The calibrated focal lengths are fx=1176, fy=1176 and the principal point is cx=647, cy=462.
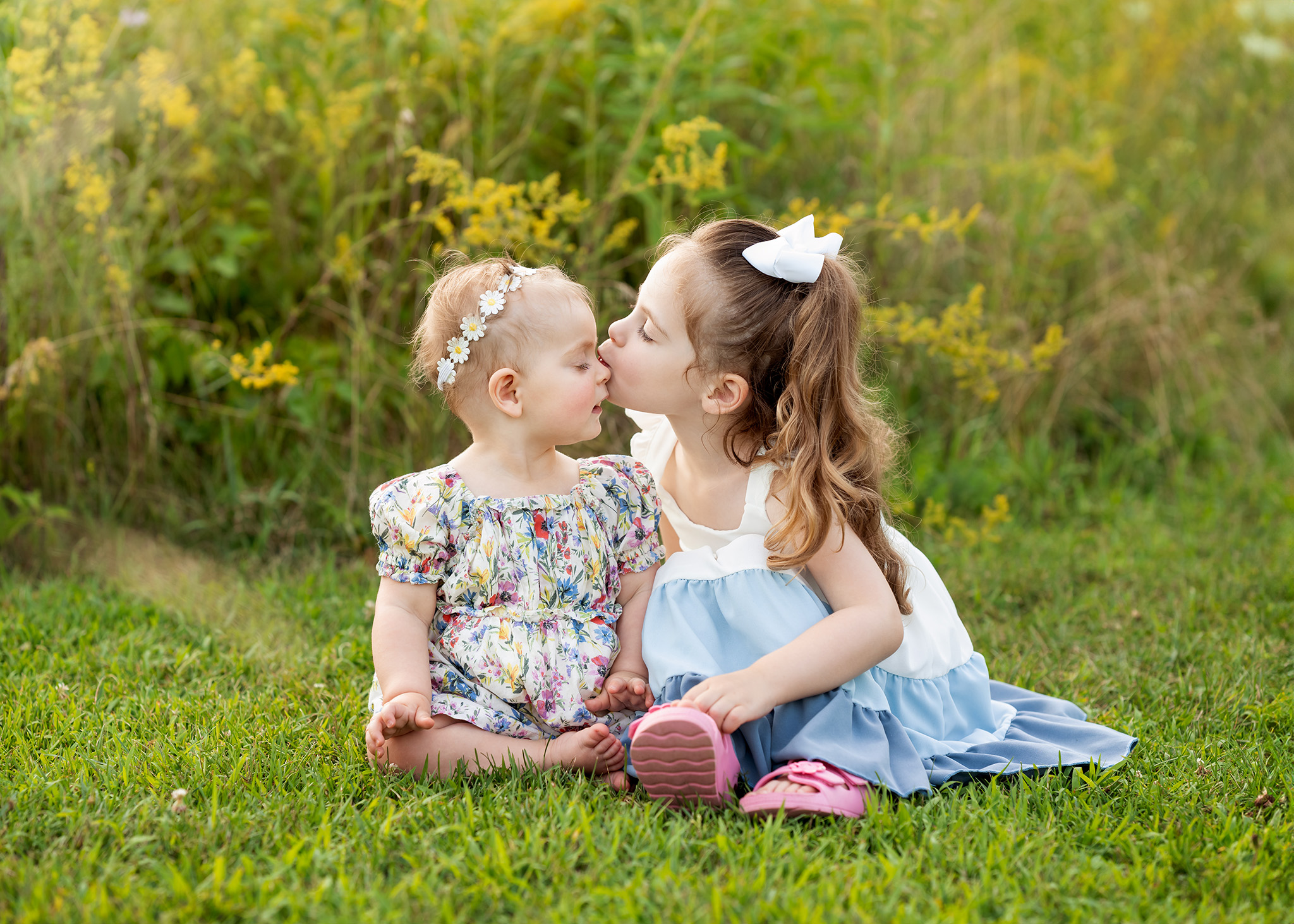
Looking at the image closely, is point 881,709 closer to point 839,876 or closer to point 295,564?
point 839,876

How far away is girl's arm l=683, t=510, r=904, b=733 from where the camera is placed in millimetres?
1934

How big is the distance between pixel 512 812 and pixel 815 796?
48 cm

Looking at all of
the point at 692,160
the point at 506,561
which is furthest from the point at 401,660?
the point at 692,160

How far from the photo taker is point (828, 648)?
202 cm

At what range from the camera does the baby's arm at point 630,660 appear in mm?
2127

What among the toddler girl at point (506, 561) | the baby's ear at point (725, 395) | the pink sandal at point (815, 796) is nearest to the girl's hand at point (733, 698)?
the pink sandal at point (815, 796)

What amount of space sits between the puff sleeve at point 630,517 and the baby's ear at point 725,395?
200 millimetres

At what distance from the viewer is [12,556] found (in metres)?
3.21

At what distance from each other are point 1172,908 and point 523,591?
3.77 ft

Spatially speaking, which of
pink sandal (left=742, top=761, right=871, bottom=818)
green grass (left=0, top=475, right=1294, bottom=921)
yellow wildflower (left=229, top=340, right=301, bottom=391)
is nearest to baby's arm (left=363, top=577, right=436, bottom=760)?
green grass (left=0, top=475, right=1294, bottom=921)

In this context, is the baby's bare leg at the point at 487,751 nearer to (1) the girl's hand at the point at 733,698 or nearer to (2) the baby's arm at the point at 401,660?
(2) the baby's arm at the point at 401,660

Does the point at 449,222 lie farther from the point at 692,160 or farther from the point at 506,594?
the point at 506,594

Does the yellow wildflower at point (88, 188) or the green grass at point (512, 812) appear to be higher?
the yellow wildflower at point (88, 188)

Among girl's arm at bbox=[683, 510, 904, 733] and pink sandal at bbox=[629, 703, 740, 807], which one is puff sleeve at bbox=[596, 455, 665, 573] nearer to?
girl's arm at bbox=[683, 510, 904, 733]
